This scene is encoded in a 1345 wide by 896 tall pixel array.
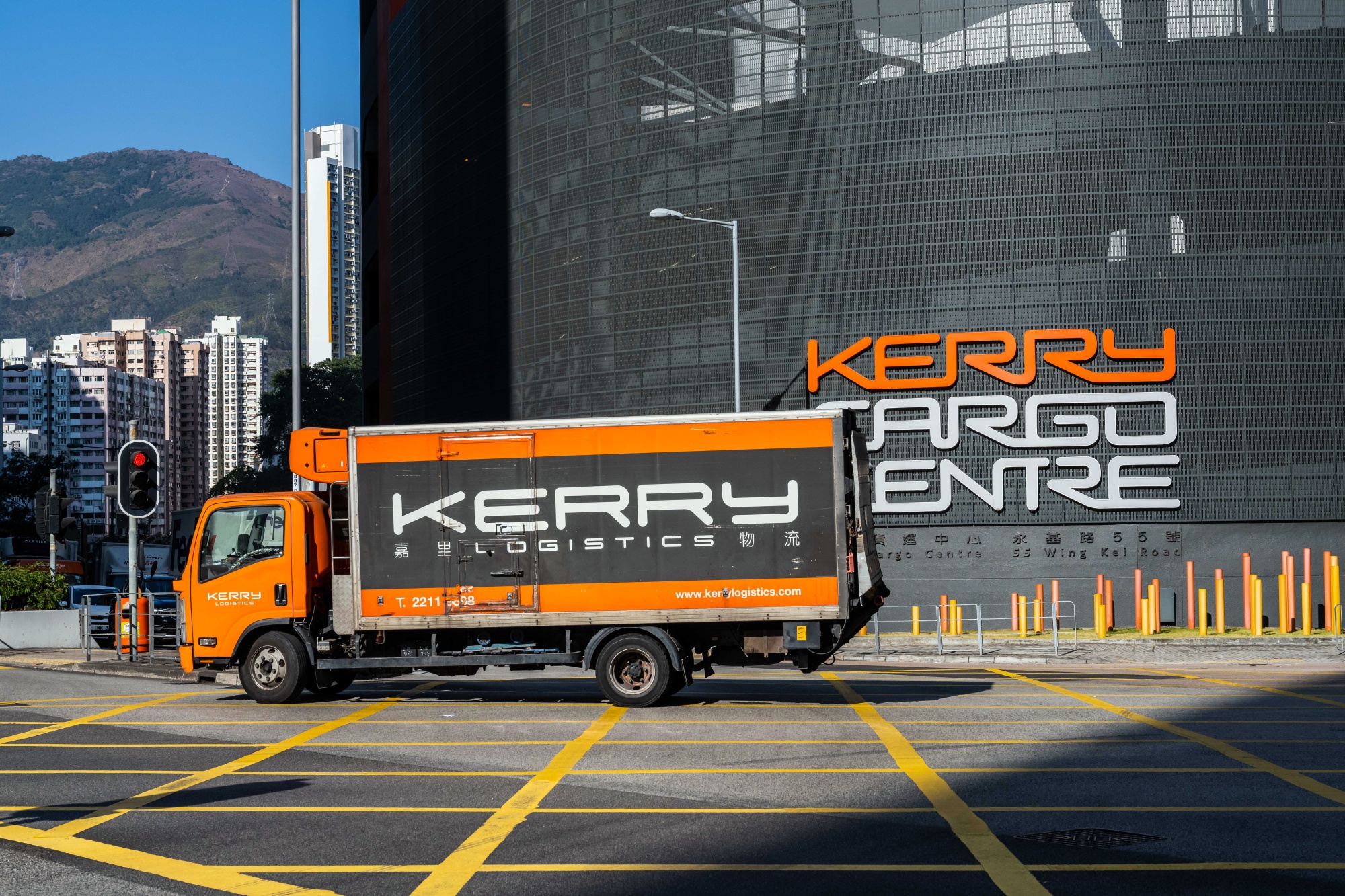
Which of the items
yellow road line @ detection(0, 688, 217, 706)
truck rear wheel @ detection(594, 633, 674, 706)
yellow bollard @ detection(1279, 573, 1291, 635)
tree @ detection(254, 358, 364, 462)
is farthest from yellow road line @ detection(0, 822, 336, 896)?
tree @ detection(254, 358, 364, 462)

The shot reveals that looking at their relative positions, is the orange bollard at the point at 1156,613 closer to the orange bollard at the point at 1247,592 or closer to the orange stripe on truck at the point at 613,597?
the orange bollard at the point at 1247,592

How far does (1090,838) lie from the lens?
8.83 metres

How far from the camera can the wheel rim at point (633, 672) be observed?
16469mm

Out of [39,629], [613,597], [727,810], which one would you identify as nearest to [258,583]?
[613,597]

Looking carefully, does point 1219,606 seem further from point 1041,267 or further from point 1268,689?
point 1268,689

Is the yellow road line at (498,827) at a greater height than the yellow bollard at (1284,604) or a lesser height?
greater

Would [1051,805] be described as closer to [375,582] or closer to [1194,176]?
[375,582]

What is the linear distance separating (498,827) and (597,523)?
7533 millimetres

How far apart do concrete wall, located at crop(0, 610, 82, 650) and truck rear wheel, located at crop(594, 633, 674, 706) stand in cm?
1840

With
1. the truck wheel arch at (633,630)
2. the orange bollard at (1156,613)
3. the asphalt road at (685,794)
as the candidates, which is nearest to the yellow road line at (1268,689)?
the asphalt road at (685,794)

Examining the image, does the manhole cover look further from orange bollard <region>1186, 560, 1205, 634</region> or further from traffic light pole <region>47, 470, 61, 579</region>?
traffic light pole <region>47, 470, 61, 579</region>

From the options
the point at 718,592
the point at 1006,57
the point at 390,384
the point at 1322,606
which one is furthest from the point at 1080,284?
the point at 390,384

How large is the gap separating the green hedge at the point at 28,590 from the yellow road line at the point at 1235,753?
2467 centimetres

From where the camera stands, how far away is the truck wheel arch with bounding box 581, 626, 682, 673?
1619 cm
